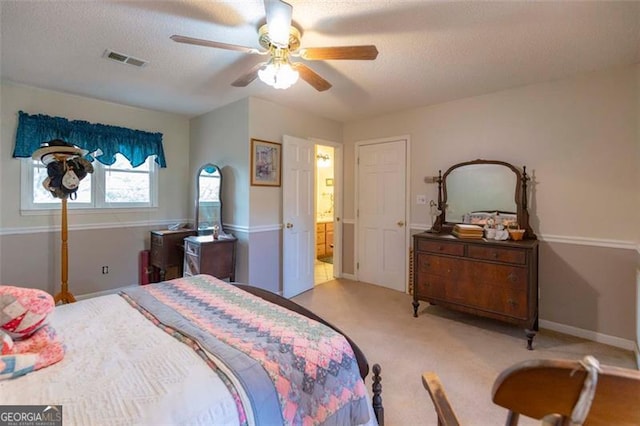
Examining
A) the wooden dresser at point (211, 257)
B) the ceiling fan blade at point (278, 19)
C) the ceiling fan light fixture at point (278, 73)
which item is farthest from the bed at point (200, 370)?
the wooden dresser at point (211, 257)

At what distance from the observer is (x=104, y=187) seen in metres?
3.77

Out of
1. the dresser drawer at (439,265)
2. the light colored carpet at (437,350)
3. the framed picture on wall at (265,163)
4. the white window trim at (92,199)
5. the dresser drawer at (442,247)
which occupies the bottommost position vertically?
the light colored carpet at (437,350)

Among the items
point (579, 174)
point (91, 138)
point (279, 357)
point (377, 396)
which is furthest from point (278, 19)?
point (91, 138)

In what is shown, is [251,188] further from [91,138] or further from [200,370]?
[200,370]

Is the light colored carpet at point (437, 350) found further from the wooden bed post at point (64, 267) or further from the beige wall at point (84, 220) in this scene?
the wooden bed post at point (64, 267)

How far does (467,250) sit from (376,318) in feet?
3.80

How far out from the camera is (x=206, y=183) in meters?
3.91

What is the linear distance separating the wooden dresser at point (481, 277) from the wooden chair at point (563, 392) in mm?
2392

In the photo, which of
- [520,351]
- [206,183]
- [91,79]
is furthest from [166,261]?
[520,351]

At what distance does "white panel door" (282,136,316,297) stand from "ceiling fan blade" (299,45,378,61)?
1.86 m

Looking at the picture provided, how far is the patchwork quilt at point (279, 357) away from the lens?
1021 millimetres

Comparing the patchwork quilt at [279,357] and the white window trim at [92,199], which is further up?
the white window trim at [92,199]

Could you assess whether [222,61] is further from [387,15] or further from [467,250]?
[467,250]

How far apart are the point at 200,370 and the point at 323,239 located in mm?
5400
